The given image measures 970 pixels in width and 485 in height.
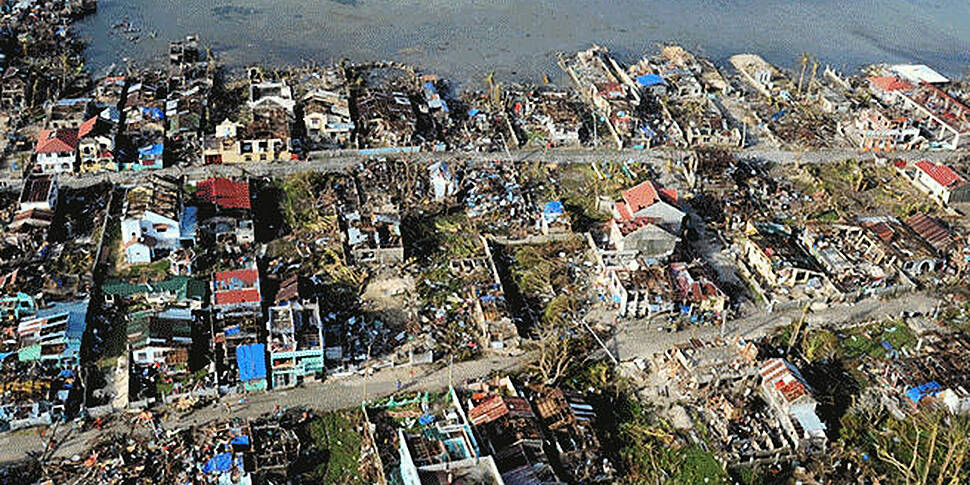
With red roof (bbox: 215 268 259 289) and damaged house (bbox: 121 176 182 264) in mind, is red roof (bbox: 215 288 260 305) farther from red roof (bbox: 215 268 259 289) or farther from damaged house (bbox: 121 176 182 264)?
damaged house (bbox: 121 176 182 264)

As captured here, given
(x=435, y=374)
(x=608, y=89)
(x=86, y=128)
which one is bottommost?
(x=435, y=374)

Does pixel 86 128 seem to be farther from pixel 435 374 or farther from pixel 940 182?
pixel 940 182

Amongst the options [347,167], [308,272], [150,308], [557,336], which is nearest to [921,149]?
[557,336]

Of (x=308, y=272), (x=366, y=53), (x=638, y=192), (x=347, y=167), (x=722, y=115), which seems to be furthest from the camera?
(x=366, y=53)

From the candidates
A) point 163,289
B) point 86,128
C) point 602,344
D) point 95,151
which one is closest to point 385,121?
point 95,151

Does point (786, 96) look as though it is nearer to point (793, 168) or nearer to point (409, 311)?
point (793, 168)

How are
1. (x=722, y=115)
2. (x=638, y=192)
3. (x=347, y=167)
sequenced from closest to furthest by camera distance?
1. (x=638, y=192)
2. (x=347, y=167)
3. (x=722, y=115)

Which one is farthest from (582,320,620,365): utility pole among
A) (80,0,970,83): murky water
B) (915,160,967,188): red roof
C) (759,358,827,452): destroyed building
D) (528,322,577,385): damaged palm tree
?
(80,0,970,83): murky water
